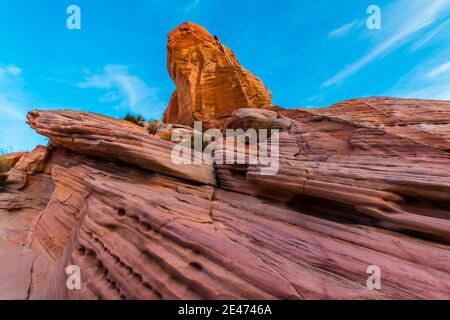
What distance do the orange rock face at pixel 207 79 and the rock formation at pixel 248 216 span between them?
13927 mm

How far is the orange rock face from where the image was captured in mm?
26203

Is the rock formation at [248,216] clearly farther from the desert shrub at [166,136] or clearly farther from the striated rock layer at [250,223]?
the desert shrub at [166,136]

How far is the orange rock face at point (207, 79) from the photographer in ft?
86.0

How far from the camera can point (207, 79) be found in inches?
1058

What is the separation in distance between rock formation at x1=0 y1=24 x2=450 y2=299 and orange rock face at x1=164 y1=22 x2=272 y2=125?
13927 mm

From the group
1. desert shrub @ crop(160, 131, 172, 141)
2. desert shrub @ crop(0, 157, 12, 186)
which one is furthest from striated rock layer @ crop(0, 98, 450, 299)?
desert shrub @ crop(160, 131, 172, 141)

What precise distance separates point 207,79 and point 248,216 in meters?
23.0
